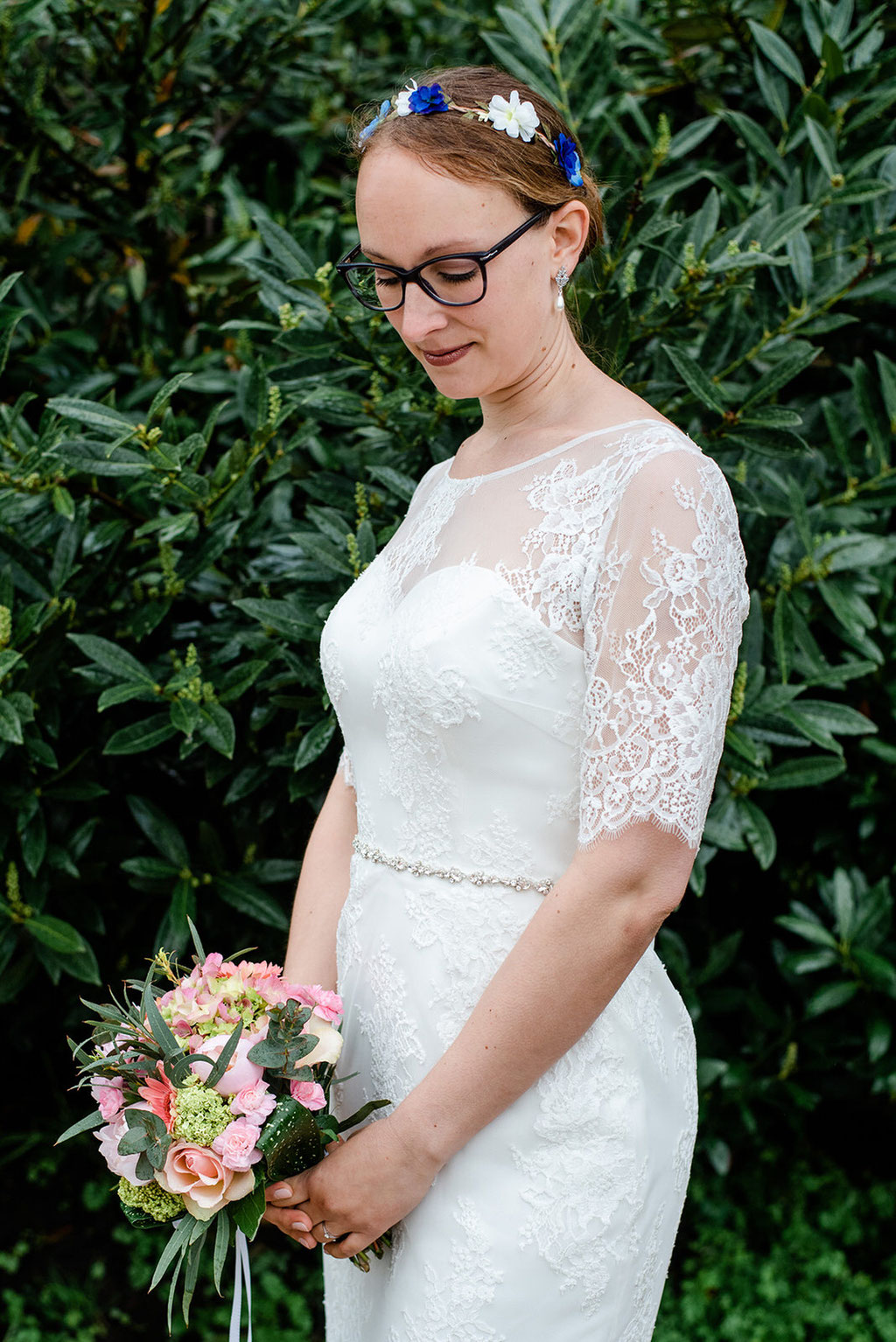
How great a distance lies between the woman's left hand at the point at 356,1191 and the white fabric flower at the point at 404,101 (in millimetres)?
1247

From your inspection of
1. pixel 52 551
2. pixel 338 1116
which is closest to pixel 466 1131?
pixel 338 1116

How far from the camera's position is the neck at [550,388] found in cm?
157

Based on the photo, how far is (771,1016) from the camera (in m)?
3.01

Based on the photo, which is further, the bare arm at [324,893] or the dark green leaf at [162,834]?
the dark green leaf at [162,834]

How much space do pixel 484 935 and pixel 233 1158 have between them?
0.40 meters

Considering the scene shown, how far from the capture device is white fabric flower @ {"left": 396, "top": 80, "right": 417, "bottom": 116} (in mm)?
1468

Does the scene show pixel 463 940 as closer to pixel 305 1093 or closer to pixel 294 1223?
pixel 305 1093

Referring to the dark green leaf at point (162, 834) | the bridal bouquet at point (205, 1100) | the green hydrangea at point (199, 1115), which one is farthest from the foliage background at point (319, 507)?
the green hydrangea at point (199, 1115)

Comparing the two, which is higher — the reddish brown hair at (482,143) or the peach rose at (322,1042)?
the reddish brown hair at (482,143)

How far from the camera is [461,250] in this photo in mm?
1410

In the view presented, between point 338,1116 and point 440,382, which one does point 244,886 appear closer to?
point 338,1116

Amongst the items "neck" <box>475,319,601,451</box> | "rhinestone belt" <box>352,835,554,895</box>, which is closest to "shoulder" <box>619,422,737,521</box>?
"neck" <box>475,319,601,451</box>

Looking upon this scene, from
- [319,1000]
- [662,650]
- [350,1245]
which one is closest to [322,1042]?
[319,1000]

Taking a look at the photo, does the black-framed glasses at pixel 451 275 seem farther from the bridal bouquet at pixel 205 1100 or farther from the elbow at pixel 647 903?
the bridal bouquet at pixel 205 1100
